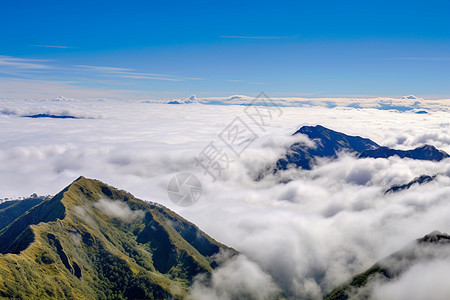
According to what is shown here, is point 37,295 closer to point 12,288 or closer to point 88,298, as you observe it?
point 12,288

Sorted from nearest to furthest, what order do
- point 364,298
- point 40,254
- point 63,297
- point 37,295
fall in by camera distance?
point 37,295 < point 63,297 < point 40,254 < point 364,298

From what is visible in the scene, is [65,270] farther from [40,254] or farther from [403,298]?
[403,298]

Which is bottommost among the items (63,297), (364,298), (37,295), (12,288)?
(364,298)

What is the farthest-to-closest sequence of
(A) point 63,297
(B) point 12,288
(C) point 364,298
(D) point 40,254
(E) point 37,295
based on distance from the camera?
(C) point 364,298, (D) point 40,254, (A) point 63,297, (E) point 37,295, (B) point 12,288

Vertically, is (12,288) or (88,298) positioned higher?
(12,288)

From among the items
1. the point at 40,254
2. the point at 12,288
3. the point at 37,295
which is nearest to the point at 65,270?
the point at 40,254

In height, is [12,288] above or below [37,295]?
above

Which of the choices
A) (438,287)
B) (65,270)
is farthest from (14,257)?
(438,287)

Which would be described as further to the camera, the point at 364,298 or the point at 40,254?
the point at 364,298

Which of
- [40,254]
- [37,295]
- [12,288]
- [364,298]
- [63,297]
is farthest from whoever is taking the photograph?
[364,298]
